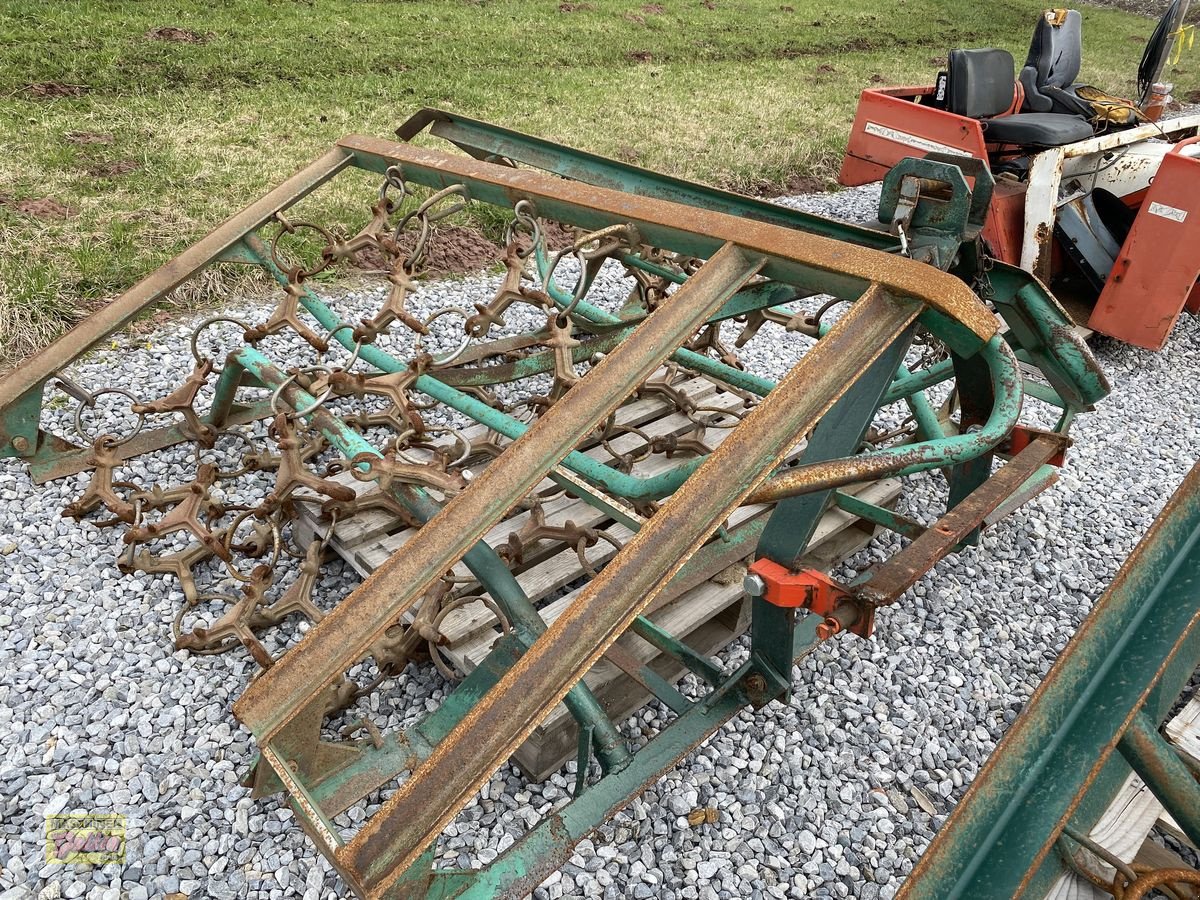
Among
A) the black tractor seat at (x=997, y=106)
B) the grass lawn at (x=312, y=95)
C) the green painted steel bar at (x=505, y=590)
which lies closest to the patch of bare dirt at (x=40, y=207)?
the grass lawn at (x=312, y=95)

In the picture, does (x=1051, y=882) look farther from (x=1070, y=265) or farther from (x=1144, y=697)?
(x=1070, y=265)

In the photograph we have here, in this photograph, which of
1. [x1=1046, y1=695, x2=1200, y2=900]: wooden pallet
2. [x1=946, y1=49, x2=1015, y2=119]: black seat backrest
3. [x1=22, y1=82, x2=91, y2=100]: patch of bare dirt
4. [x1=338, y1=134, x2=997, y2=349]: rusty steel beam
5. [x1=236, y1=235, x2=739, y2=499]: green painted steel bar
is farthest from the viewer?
[x1=22, y1=82, x2=91, y2=100]: patch of bare dirt

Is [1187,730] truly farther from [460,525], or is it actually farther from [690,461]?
[460,525]

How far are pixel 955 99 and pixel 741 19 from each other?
328 inches

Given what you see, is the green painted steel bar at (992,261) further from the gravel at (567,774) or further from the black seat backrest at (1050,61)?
the black seat backrest at (1050,61)

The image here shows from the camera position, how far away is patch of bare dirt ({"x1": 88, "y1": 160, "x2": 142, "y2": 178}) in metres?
5.36

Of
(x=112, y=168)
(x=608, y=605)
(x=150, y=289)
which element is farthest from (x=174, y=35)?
(x=608, y=605)

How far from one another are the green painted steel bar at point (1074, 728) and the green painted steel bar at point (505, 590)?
0.87 metres

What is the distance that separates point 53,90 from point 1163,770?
792 cm

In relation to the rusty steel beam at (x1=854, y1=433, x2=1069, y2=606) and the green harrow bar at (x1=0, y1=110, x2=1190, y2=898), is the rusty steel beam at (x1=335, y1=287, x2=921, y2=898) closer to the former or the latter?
the green harrow bar at (x1=0, y1=110, x2=1190, y2=898)

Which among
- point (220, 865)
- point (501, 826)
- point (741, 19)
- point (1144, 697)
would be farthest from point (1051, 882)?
point (741, 19)

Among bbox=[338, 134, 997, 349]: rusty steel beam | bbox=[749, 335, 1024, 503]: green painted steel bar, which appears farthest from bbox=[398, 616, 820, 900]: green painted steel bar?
bbox=[338, 134, 997, 349]: rusty steel beam

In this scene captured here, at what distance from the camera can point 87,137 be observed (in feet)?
19.1

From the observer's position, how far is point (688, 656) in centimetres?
222
